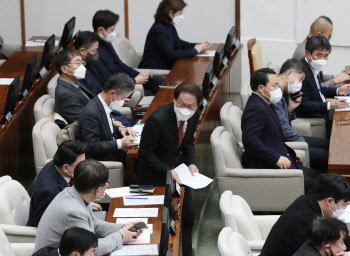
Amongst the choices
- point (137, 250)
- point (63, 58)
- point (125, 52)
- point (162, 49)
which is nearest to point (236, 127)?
point (63, 58)

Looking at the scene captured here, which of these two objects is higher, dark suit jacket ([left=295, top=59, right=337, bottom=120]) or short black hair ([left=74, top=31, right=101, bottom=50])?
short black hair ([left=74, top=31, right=101, bottom=50])

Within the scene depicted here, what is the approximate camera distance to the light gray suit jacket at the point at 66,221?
452 centimetres

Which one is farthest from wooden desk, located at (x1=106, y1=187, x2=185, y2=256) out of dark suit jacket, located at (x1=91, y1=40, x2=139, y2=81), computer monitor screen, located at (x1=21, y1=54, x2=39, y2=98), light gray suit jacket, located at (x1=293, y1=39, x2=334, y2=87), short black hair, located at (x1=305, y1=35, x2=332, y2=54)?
light gray suit jacket, located at (x1=293, y1=39, x2=334, y2=87)

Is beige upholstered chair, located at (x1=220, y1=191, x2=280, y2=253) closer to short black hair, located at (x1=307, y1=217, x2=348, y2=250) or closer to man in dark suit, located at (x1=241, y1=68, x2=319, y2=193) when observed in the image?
short black hair, located at (x1=307, y1=217, x2=348, y2=250)

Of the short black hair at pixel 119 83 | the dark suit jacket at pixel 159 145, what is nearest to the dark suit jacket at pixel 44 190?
the dark suit jacket at pixel 159 145

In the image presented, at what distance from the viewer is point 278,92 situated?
640cm

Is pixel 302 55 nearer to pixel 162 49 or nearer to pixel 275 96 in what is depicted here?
pixel 162 49

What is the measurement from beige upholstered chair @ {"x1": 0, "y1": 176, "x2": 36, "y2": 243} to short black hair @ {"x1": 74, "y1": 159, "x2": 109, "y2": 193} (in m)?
0.55

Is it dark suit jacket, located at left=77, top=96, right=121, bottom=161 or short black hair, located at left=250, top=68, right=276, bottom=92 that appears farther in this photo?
short black hair, located at left=250, top=68, right=276, bottom=92

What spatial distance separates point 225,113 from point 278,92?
604mm

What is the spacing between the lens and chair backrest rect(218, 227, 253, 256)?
14.3 ft

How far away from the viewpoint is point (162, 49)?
8664mm

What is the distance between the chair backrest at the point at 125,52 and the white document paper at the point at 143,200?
383cm

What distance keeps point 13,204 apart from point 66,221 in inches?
31.0
